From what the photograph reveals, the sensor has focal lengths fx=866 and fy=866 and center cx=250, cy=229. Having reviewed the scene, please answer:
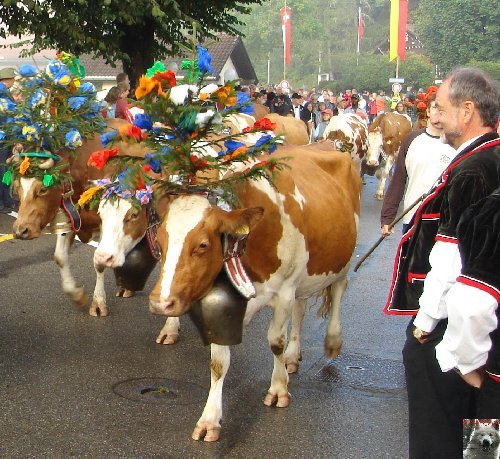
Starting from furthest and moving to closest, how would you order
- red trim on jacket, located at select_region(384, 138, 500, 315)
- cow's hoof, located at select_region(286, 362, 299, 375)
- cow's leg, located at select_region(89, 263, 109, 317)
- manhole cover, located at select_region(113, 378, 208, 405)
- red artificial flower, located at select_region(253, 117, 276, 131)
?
cow's leg, located at select_region(89, 263, 109, 317)
cow's hoof, located at select_region(286, 362, 299, 375)
manhole cover, located at select_region(113, 378, 208, 405)
red artificial flower, located at select_region(253, 117, 276, 131)
red trim on jacket, located at select_region(384, 138, 500, 315)

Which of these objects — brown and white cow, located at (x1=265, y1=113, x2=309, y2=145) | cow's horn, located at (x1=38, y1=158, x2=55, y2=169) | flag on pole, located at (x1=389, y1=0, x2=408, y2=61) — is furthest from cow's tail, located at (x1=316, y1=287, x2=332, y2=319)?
flag on pole, located at (x1=389, y1=0, x2=408, y2=61)

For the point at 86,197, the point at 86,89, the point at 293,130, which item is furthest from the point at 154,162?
the point at 293,130

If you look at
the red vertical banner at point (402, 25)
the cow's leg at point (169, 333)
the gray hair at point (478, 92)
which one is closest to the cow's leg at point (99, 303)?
the cow's leg at point (169, 333)

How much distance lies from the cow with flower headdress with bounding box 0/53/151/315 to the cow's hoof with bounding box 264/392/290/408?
2550mm

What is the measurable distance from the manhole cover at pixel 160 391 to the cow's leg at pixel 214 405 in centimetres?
69

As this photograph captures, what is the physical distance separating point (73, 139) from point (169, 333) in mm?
1819

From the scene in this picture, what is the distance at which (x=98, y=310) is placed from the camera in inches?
317

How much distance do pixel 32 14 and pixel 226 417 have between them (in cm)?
1311

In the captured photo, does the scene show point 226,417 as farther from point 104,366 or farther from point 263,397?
point 104,366

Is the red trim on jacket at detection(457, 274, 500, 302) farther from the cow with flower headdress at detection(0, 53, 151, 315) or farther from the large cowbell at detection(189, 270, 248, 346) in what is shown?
the cow with flower headdress at detection(0, 53, 151, 315)

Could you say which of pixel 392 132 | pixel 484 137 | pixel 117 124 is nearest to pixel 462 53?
Result: pixel 392 132

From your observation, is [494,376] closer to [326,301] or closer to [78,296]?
[326,301]

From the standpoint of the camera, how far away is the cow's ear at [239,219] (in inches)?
185

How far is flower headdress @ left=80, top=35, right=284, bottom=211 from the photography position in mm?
4699
